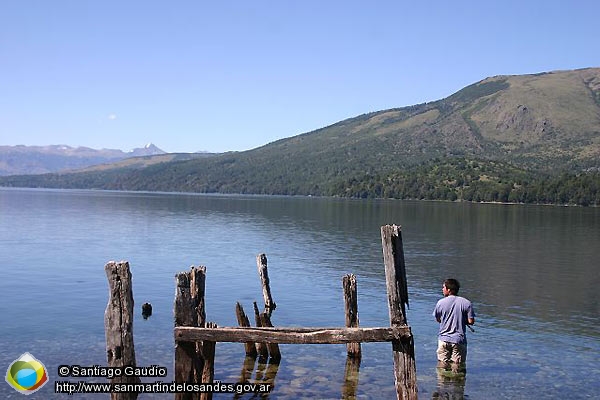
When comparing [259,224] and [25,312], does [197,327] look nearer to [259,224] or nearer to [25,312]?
[25,312]

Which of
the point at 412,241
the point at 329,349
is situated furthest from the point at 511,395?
the point at 412,241

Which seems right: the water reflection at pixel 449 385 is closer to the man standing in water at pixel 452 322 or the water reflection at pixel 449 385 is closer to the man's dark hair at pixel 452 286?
the man standing in water at pixel 452 322

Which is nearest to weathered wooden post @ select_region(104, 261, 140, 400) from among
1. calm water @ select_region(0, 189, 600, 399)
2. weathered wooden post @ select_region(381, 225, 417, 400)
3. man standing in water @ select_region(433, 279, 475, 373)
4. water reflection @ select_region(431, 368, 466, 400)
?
calm water @ select_region(0, 189, 600, 399)

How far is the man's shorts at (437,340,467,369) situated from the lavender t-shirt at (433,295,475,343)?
22cm

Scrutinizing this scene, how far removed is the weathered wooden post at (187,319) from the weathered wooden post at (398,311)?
450 centimetres

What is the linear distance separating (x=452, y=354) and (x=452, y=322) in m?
1.28

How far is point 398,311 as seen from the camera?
15.1m

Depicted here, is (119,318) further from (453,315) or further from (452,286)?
(453,315)

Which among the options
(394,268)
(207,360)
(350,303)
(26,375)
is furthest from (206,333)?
(26,375)

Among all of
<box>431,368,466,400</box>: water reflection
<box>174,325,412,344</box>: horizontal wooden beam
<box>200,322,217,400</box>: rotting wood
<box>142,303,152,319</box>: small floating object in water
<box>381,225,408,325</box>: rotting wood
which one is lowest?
<box>431,368,466,400</box>: water reflection

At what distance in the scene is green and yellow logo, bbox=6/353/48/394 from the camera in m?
17.2

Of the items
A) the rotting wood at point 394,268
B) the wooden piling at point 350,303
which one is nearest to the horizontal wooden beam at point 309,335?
the rotting wood at point 394,268

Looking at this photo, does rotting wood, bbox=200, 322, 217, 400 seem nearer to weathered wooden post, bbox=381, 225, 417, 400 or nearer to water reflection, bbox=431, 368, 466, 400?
weathered wooden post, bbox=381, 225, 417, 400

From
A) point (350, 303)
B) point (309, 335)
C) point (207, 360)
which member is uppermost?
point (309, 335)
